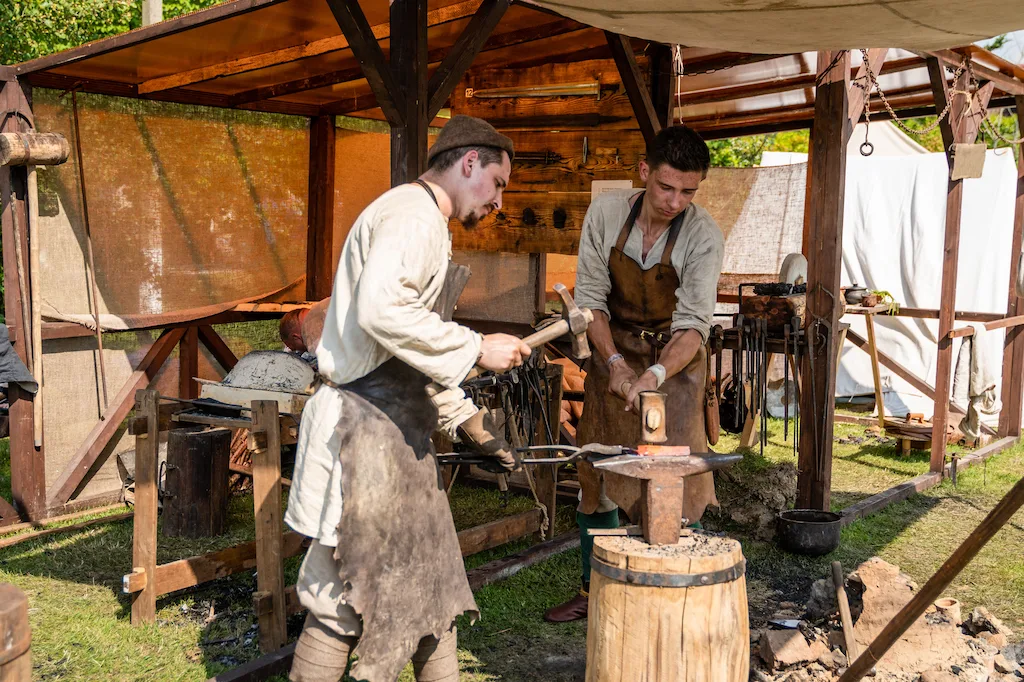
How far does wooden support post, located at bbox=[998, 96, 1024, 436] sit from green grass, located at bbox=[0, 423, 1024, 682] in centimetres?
219

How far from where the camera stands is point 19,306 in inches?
232

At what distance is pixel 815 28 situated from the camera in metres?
3.60

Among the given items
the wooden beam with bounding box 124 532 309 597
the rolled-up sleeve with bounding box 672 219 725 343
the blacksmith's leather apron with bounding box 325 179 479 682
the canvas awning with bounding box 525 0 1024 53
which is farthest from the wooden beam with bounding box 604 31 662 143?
the wooden beam with bounding box 124 532 309 597

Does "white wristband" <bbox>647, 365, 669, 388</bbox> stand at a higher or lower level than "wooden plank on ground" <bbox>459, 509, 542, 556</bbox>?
higher

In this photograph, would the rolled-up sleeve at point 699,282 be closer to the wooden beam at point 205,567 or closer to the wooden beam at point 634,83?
the wooden beam at point 634,83

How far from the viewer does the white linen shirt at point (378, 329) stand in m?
2.44

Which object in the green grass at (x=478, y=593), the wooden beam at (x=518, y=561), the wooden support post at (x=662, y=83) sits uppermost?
the wooden support post at (x=662, y=83)

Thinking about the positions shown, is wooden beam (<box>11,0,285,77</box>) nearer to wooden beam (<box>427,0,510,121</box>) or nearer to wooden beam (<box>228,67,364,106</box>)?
wooden beam (<box>427,0,510,121</box>)

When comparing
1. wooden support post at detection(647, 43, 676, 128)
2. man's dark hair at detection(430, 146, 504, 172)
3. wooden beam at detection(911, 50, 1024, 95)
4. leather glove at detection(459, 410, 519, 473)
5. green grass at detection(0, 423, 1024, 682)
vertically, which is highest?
wooden beam at detection(911, 50, 1024, 95)

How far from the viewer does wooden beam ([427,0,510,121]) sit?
4.29m

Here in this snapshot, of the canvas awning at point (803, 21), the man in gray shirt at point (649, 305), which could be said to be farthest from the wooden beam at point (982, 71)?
the man in gray shirt at point (649, 305)

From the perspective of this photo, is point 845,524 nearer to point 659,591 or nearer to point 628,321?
point 628,321

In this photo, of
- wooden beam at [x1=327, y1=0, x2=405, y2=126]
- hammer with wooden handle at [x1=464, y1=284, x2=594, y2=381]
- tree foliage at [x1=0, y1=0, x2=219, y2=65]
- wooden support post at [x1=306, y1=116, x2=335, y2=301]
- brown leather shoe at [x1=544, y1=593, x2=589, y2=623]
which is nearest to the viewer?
hammer with wooden handle at [x1=464, y1=284, x2=594, y2=381]

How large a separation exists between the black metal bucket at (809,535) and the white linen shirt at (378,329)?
3245mm
